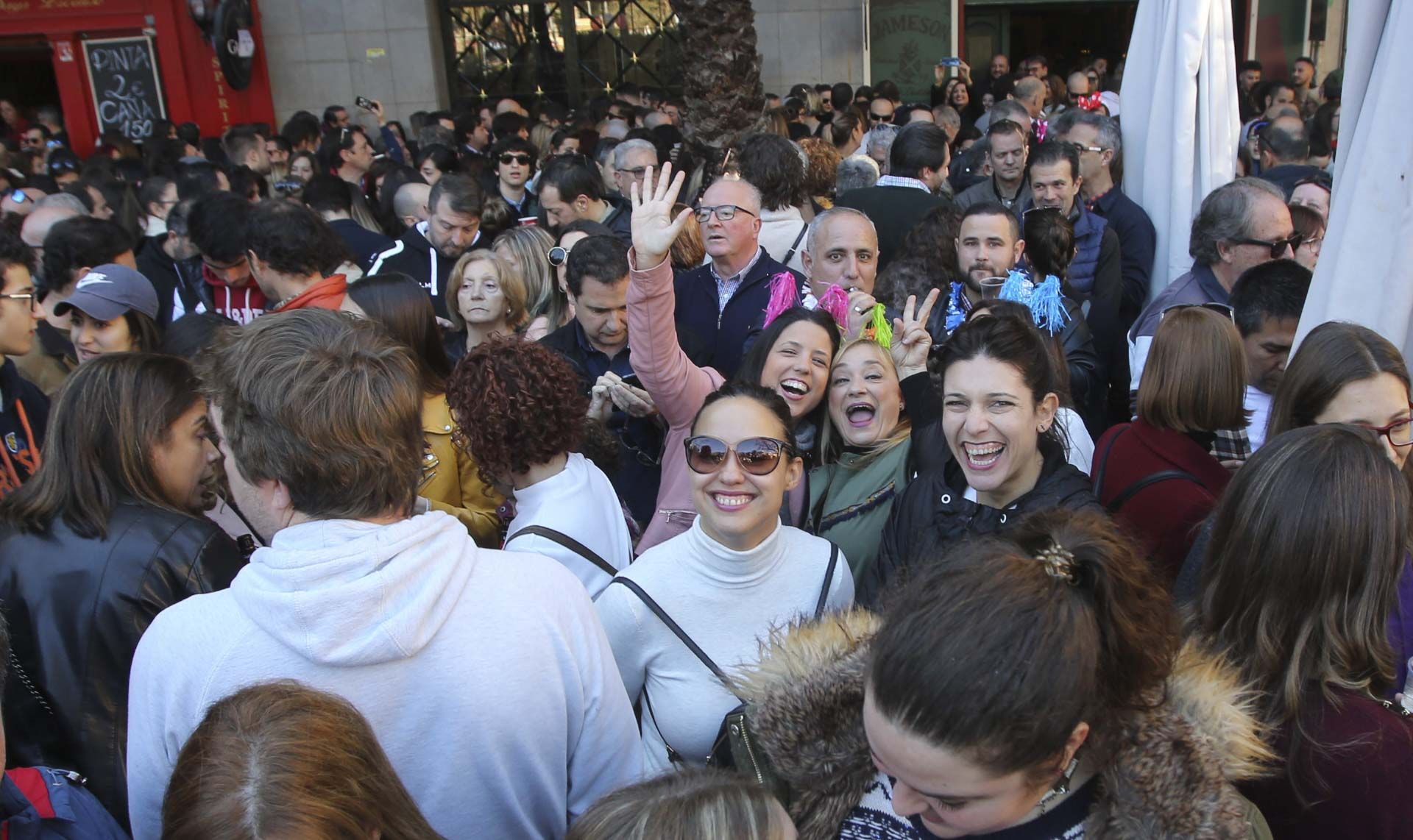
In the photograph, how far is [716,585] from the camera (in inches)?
90.7

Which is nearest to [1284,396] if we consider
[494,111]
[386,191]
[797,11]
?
[386,191]

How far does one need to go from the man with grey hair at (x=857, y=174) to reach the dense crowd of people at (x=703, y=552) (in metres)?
2.09

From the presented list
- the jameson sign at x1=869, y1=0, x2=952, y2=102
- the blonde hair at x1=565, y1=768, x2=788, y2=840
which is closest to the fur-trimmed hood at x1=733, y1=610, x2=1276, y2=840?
the blonde hair at x1=565, y1=768, x2=788, y2=840

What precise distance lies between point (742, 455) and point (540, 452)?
21.5 inches

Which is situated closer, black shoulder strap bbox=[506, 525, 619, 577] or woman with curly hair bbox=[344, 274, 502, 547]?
black shoulder strap bbox=[506, 525, 619, 577]

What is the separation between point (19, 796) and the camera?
1551mm

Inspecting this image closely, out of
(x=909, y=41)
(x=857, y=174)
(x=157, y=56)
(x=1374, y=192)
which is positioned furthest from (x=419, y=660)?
(x=157, y=56)

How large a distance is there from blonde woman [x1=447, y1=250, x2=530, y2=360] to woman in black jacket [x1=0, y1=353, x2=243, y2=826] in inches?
74.9

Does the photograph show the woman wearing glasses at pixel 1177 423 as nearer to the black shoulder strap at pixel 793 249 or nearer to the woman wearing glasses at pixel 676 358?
the woman wearing glasses at pixel 676 358

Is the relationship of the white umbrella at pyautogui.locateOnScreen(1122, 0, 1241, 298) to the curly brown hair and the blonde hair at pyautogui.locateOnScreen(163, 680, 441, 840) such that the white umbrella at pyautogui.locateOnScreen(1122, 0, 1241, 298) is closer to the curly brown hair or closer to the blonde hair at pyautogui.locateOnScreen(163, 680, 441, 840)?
the curly brown hair

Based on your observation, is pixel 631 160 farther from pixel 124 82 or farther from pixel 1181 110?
pixel 124 82

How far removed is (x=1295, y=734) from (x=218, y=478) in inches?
94.7

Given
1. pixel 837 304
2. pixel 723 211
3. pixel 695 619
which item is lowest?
pixel 695 619

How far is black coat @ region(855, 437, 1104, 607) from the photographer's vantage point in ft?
7.99
